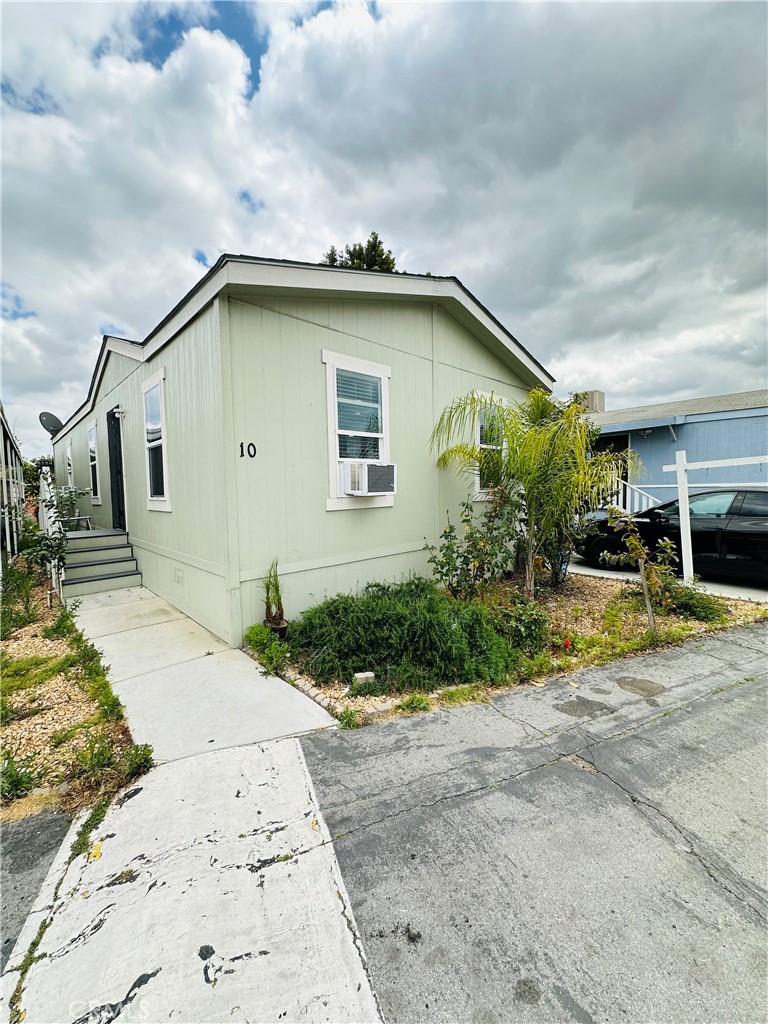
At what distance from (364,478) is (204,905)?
3.77 metres

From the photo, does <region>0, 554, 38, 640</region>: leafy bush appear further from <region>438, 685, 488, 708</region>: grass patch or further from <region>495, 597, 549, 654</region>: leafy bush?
<region>495, 597, 549, 654</region>: leafy bush

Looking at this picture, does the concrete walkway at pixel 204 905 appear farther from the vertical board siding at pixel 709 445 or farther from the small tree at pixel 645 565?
the vertical board siding at pixel 709 445

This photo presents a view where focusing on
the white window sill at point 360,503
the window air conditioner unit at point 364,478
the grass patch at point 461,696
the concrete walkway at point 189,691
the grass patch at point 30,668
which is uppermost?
the window air conditioner unit at point 364,478

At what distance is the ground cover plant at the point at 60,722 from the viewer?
7.41 ft

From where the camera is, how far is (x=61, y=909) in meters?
1.56

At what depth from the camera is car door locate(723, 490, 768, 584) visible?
5.80 metres

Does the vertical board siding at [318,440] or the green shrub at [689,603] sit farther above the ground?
the vertical board siding at [318,440]

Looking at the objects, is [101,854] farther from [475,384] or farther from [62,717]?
[475,384]

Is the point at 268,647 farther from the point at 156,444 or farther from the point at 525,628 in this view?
the point at 156,444

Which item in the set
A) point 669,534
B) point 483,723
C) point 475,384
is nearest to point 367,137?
point 475,384

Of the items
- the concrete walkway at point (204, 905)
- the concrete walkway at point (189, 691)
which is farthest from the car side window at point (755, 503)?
the concrete walkway at point (204, 905)

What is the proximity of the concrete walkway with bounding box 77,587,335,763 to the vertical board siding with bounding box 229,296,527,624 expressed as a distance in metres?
0.70

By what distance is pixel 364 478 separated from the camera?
15.8ft

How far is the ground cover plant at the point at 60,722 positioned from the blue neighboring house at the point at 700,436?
34.4ft
